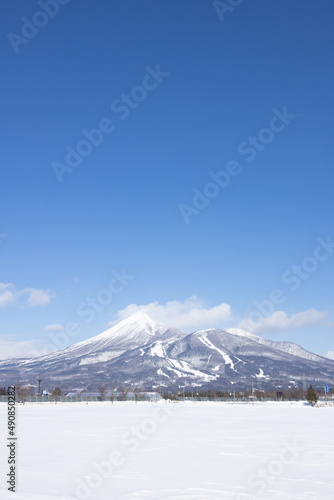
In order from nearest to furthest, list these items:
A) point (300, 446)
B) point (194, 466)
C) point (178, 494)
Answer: point (178, 494) → point (194, 466) → point (300, 446)

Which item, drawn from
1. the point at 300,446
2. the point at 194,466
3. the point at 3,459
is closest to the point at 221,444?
the point at 300,446

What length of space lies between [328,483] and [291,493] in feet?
7.51

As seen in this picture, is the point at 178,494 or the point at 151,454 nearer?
the point at 178,494

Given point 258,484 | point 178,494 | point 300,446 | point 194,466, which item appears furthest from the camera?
point 300,446

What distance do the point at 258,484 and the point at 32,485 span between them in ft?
Result: 23.7

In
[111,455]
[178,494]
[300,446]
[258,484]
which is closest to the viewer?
[178,494]

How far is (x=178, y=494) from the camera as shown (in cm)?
1466

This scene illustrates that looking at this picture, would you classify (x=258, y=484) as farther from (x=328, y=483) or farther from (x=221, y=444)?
(x=221, y=444)

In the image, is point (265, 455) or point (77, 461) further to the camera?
point (265, 455)

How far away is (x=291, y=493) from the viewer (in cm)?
1523

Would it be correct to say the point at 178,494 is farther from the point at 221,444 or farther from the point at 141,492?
the point at 221,444

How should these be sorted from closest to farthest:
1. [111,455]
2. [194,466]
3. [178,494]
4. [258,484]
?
[178,494]
[258,484]
[194,466]
[111,455]

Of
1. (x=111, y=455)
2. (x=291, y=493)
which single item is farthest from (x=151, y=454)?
(x=291, y=493)

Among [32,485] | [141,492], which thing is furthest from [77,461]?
[141,492]
